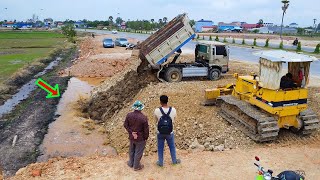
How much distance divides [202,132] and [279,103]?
2.94 meters

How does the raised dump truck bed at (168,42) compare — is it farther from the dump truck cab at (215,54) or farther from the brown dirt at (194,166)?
the brown dirt at (194,166)

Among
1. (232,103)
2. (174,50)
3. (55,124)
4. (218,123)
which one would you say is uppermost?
(174,50)

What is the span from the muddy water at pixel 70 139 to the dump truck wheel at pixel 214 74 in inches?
291

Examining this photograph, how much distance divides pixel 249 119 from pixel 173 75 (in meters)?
7.30

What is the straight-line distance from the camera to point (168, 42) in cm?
1703

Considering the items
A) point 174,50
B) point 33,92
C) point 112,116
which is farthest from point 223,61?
point 33,92

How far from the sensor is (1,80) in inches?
953

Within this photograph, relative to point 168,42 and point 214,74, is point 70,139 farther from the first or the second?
point 214,74

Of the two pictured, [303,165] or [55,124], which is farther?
[55,124]

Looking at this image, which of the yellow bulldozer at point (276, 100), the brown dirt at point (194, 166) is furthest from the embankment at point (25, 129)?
the yellow bulldozer at point (276, 100)

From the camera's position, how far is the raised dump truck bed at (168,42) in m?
17.0

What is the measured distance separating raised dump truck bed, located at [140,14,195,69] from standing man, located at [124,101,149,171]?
29.9 ft

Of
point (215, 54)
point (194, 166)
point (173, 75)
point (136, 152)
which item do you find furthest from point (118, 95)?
point (194, 166)

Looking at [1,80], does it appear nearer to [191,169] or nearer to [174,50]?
[174,50]
